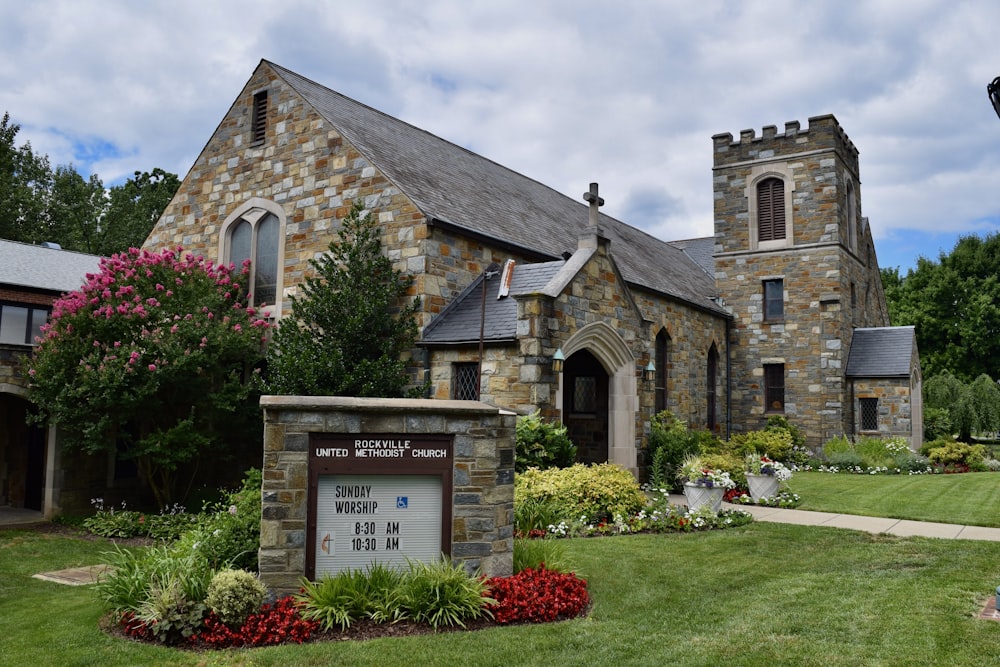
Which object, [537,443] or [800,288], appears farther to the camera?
[800,288]

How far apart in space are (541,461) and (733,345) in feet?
53.2

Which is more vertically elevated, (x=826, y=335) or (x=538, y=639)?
(x=826, y=335)

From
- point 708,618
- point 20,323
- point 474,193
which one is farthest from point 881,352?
point 20,323

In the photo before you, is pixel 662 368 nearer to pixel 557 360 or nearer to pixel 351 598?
pixel 557 360

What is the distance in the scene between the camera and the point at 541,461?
13117mm

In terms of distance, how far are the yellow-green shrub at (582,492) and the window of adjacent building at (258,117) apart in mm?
11270

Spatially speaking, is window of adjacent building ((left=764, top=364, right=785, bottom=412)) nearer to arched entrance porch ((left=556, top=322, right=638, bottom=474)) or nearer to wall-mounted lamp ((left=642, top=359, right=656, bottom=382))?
arched entrance porch ((left=556, top=322, right=638, bottom=474))

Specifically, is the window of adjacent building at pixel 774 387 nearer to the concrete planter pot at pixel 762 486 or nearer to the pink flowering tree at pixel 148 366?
the concrete planter pot at pixel 762 486

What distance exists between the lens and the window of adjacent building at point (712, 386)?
1032 inches

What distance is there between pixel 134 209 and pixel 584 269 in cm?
3442

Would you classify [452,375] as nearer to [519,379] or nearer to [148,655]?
[519,379]

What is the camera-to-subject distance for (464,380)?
14.7 meters

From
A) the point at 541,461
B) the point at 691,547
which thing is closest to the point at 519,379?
the point at 541,461

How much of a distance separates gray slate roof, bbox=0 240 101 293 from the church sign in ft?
39.1
